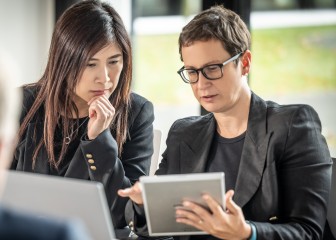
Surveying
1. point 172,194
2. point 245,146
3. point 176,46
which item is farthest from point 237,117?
point 176,46

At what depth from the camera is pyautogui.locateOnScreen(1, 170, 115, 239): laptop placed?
5.65 ft

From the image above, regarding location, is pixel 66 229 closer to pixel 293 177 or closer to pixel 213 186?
pixel 213 186

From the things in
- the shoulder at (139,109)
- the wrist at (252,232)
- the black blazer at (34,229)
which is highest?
the black blazer at (34,229)

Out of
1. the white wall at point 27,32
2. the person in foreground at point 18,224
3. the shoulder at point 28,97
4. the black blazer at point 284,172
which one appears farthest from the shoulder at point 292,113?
the white wall at point 27,32

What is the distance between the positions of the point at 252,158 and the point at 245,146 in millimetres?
52

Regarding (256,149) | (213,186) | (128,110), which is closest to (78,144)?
(128,110)

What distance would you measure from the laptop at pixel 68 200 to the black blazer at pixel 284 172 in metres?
0.58

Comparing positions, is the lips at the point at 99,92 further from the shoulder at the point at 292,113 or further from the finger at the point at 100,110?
the shoulder at the point at 292,113

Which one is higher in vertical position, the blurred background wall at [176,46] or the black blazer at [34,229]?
the black blazer at [34,229]

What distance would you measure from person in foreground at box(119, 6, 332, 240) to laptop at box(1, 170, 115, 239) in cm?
39

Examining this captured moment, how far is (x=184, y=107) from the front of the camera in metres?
4.89

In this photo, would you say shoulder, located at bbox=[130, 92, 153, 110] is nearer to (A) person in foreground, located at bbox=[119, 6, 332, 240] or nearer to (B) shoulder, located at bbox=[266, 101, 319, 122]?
(A) person in foreground, located at bbox=[119, 6, 332, 240]

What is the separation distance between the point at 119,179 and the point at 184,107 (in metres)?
2.26

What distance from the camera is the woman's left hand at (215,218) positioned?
1.94 meters
